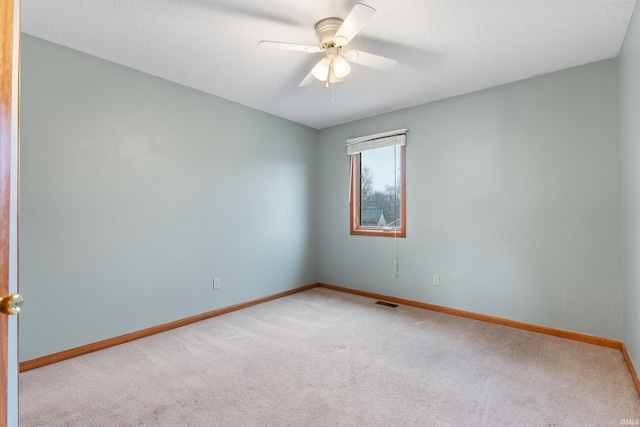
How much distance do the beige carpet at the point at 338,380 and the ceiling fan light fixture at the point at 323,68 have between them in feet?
7.04

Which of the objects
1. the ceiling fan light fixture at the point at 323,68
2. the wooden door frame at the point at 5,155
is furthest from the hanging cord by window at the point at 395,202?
the wooden door frame at the point at 5,155

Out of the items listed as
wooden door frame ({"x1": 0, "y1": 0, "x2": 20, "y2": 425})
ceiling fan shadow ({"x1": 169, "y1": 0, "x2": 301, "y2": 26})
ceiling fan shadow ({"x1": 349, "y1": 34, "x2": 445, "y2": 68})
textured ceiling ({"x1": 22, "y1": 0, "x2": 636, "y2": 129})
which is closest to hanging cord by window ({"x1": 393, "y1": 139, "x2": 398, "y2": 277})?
textured ceiling ({"x1": 22, "y1": 0, "x2": 636, "y2": 129})

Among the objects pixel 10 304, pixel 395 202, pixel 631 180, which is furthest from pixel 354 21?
pixel 395 202

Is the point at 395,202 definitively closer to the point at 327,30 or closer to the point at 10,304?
the point at 327,30

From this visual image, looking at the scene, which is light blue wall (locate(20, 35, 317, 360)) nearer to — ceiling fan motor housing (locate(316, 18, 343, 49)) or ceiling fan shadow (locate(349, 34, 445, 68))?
ceiling fan motor housing (locate(316, 18, 343, 49))

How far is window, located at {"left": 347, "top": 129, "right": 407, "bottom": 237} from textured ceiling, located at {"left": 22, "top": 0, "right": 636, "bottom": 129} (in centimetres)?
91

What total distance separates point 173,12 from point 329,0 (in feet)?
3.36

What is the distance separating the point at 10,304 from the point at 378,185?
12.4ft

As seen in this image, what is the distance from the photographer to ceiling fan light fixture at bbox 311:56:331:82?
2.21 metres

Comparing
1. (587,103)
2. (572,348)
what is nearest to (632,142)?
(587,103)

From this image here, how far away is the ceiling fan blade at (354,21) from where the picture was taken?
5.48 ft

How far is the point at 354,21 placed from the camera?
70.3 inches

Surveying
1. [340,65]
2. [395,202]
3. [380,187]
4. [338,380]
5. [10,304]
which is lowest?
[338,380]

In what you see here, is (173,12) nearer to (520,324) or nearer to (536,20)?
(536,20)
